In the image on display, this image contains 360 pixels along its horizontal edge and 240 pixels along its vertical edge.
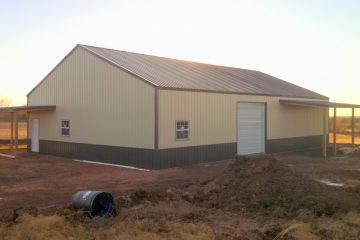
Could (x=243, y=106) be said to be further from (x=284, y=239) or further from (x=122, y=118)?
(x=284, y=239)

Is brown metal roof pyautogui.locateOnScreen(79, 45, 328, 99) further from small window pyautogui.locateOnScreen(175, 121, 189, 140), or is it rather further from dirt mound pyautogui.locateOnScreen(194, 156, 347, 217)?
dirt mound pyautogui.locateOnScreen(194, 156, 347, 217)

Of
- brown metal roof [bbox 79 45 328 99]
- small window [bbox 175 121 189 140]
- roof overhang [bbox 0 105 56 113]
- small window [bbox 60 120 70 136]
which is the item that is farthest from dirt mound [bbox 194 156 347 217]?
roof overhang [bbox 0 105 56 113]

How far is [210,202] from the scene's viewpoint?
1097 centimetres

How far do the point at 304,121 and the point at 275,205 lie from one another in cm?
1912

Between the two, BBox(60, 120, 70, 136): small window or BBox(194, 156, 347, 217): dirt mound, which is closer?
BBox(194, 156, 347, 217): dirt mound

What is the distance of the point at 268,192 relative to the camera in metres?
10.7

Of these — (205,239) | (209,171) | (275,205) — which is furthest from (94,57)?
(205,239)

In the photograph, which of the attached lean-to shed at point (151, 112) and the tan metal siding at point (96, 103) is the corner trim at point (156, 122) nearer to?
the attached lean-to shed at point (151, 112)

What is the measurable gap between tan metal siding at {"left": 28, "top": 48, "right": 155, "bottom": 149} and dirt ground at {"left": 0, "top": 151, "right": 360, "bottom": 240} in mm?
2438

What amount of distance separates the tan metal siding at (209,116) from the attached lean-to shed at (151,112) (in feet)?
0.14

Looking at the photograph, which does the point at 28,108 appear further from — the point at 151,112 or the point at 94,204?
the point at 94,204

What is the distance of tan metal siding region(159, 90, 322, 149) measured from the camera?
17734 mm

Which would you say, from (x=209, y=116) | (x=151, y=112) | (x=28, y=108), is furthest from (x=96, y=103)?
(x=209, y=116)

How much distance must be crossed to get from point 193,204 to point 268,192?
2.01 m
